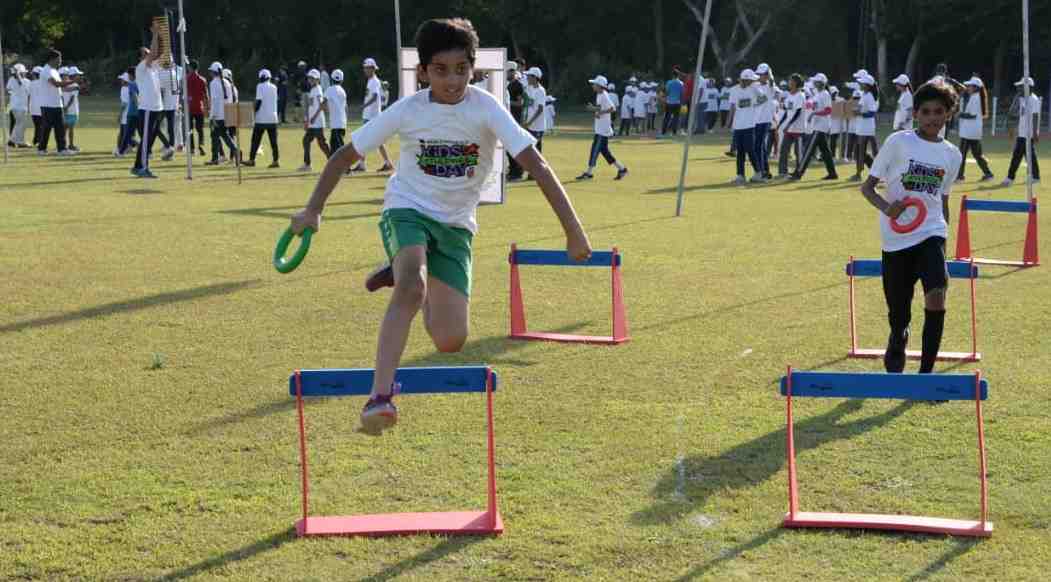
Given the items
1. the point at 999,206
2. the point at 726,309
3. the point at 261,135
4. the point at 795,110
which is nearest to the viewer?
the point at 726,309

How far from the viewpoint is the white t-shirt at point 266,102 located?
85.6 ft

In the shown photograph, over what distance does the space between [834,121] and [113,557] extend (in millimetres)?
24636

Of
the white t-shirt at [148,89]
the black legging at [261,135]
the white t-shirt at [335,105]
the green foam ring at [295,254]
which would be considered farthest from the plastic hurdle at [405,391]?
the black legging at [261,135]

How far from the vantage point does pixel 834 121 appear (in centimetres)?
2850

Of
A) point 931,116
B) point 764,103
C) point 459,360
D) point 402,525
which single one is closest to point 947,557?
point 402,525

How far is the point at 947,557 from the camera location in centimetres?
572

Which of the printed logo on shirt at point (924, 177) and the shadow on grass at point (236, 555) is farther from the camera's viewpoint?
the printed logo on shirt at point (924, 177)

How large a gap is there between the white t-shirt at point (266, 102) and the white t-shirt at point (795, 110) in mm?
9768

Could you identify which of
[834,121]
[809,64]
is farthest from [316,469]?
[809,64]

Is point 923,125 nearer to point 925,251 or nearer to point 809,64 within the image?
point 925,251

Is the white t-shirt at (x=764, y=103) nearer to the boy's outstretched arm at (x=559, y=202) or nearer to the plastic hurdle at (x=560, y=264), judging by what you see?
the plastic hurdle at (x=560, y=264)

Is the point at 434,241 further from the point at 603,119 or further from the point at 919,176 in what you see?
the point at 603,119

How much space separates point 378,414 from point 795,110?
21141 mm

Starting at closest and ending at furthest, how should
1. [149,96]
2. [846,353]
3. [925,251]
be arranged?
[925,251] < [846,353] < [149,96]
